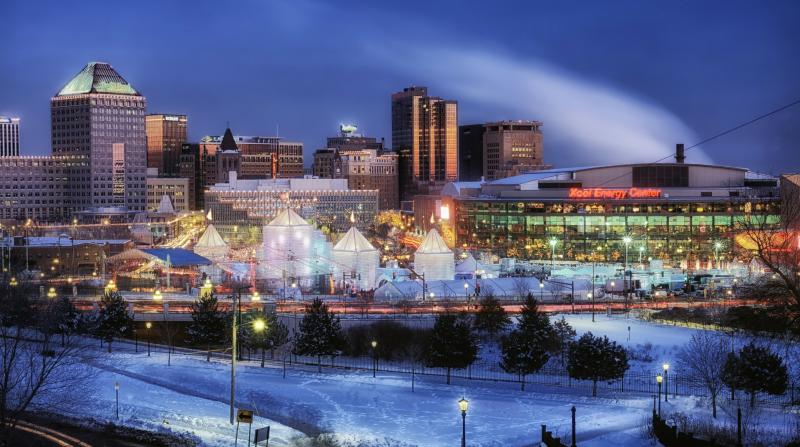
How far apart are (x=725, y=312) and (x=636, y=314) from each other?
18.7 feet

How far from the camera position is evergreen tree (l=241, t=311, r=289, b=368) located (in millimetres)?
51156

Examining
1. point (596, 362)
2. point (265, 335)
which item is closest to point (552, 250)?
point (265, 335)

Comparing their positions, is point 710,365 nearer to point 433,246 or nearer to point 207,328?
point 207,328

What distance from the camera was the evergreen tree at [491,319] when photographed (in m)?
56.8

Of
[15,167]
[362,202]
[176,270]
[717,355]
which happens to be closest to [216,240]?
[176,270]

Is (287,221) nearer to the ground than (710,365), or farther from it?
farther from it

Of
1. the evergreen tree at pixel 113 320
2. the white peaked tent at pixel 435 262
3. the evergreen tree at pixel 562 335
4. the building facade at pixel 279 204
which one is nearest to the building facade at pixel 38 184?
the building facade at pixel 279 204

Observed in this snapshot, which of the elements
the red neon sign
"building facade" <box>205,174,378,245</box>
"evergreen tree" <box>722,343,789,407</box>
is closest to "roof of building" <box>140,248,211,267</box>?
the red neon sign

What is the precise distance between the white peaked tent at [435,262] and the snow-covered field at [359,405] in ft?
105

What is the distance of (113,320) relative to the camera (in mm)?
55188

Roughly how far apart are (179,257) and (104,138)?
369ft

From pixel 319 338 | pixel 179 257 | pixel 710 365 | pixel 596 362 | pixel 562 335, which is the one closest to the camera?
pixel 710 365

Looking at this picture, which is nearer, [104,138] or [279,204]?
[279,204]

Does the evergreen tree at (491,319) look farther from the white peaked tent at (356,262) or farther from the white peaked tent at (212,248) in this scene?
the white peaked tent at (212,248)
